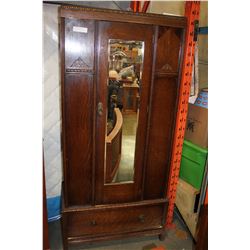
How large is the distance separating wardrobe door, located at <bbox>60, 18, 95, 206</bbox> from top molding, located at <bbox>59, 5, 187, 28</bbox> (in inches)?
1.5

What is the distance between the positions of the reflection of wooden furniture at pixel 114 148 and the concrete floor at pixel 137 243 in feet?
2.07

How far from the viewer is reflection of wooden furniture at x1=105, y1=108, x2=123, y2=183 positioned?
4.87ft

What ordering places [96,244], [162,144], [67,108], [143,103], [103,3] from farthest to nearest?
1. [103,3]
2. [96,244]
3. [162,144]
4. [143,103]
5. [67,108]

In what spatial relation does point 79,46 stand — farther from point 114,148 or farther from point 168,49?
point 114,148

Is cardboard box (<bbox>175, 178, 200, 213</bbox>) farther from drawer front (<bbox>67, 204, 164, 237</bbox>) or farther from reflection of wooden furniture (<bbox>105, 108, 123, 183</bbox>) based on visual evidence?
reflection of wooden furniture (<bbox>105, 108, 123, 183</bbox>)

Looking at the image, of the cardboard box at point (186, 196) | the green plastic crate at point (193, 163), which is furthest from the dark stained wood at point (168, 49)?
the cardboard box at point (186, 196)

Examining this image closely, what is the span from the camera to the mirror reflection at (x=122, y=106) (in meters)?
1.36

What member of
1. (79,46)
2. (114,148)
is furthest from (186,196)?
(79,46)

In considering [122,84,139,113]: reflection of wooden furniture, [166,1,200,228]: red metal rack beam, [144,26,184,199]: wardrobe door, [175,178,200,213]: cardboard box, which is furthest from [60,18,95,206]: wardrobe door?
[175,178,200,213]: cardboard box
